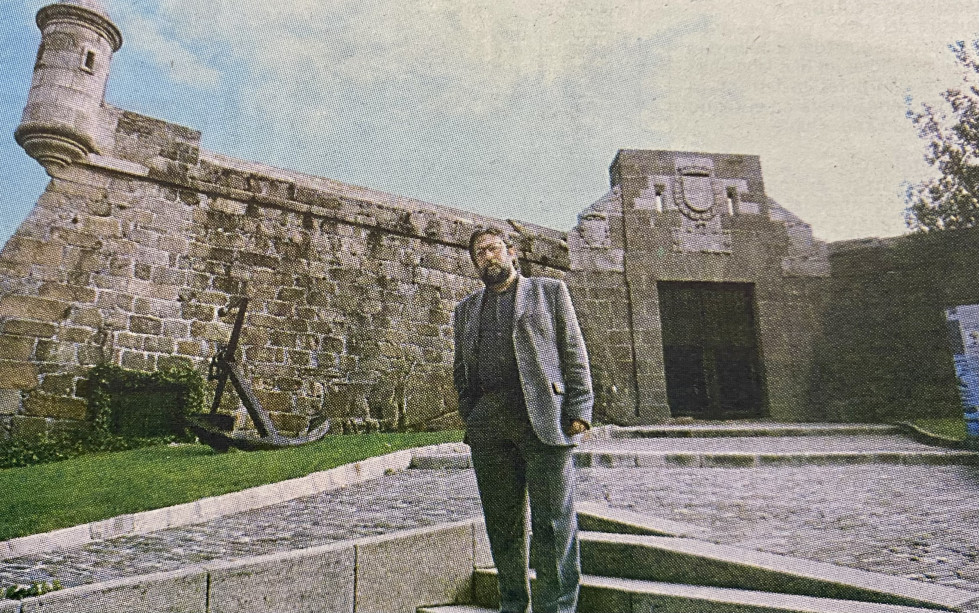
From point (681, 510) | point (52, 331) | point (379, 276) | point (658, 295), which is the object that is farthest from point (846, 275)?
point (52, 331)

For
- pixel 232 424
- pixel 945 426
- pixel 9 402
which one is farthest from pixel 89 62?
pixel 945 426

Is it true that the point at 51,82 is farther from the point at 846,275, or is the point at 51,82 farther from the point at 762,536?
the point at 846,275

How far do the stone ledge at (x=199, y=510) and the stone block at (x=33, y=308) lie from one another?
201 inches

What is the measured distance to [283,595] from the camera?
265 cm

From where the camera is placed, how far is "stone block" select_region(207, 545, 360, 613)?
2.53 m

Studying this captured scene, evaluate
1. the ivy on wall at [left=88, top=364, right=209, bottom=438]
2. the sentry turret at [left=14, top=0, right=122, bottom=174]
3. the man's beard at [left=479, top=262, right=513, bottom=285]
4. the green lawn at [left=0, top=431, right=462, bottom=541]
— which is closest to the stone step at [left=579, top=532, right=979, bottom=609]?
the man's beard at [left=479, top=262, right=513, bottom=285]

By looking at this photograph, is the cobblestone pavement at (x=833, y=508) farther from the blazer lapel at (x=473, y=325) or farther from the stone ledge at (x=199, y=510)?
the stone ledge at (x=199, y=510)

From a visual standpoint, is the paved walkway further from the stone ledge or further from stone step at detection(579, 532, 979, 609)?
stone step at detection(579, 532, 979, 609)

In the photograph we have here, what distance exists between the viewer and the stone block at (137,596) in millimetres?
2246

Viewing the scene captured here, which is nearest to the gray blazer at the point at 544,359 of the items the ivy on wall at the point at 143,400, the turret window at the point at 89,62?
the ivy on wall at the point at 143,400

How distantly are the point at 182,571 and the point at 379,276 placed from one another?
8584 millimetres

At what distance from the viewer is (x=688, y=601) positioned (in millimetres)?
2375

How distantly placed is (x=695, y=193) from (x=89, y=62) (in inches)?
456

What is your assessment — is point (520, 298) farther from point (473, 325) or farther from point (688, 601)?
point (688, 601)
